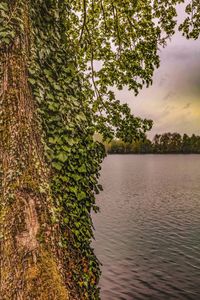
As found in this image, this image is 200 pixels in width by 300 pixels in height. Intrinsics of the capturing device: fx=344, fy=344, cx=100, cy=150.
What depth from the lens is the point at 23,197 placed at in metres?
3.85

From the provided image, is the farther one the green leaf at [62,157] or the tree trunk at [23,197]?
the green leaf at [62,157]

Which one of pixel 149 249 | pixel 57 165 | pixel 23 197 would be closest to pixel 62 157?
pixel 57 165

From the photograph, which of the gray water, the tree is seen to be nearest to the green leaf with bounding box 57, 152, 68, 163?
the tree

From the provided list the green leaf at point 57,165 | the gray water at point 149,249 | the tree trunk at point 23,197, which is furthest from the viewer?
the gray water at point 149,249

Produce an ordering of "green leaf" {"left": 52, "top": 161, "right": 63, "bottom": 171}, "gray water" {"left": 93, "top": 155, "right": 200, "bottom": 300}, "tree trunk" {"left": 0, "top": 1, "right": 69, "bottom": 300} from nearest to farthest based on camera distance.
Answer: "tree trunk" {"left": 0, "top": 1, "right": 69, "bottom": 300}, "green leaf" {"left": 52, "top": 161, "right": 63, "bottom": 171}, "gray water" {"left": 93, "top": 155, "right": 200, "bottom": 300}

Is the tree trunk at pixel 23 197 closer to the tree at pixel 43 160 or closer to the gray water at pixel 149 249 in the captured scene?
the tree at pixel 43 160

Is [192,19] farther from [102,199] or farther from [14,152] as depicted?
[102,199]

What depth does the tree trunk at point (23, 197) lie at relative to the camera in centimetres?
375

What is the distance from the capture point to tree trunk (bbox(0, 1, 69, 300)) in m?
3.75

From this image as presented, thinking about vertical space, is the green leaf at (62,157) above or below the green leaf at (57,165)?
above

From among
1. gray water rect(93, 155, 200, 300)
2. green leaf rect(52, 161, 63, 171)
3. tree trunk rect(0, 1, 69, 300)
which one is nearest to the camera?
tree trunk rect(0, 1, 69, 300)

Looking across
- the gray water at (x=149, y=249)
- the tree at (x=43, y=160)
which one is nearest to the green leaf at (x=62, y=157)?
the tree at (x=43, y=160)

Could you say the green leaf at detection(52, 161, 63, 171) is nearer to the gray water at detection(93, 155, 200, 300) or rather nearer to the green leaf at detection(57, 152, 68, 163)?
the green leaf at detection(57, 152, 68, 163)

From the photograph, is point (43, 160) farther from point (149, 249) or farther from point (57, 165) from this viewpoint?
point (149, 249)
